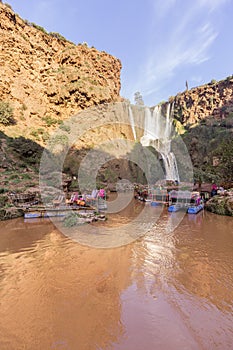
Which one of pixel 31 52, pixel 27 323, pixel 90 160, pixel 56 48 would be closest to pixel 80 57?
pixel 56 48

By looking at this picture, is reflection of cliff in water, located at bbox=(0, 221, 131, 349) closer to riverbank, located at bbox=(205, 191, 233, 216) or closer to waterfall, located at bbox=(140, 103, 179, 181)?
riverbank, located at bbox=(205, 191, 233, 216)

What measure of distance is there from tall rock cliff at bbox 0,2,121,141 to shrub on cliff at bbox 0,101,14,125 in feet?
2.14

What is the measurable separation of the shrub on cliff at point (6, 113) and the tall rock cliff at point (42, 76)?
652 millimetres

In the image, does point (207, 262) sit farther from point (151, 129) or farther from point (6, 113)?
point (151, 129)

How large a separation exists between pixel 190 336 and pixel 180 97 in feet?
226

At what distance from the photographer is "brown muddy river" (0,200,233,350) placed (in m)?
3.62

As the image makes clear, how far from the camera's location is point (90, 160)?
32094 millimetres

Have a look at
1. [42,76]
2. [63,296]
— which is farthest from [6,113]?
[63,296]

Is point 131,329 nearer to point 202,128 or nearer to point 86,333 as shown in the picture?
point 86,333

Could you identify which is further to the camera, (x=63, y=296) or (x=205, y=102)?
(x=205, y=102)

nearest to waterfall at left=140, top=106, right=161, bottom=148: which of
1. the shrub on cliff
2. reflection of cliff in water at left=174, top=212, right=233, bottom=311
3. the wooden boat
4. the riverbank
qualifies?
the shrub on cliff

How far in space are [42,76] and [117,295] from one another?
119 ft

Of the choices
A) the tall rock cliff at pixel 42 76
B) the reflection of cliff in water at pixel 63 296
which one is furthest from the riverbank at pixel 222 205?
the tall rock cliff at pixel 42 76

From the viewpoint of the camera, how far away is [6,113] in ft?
87.5
